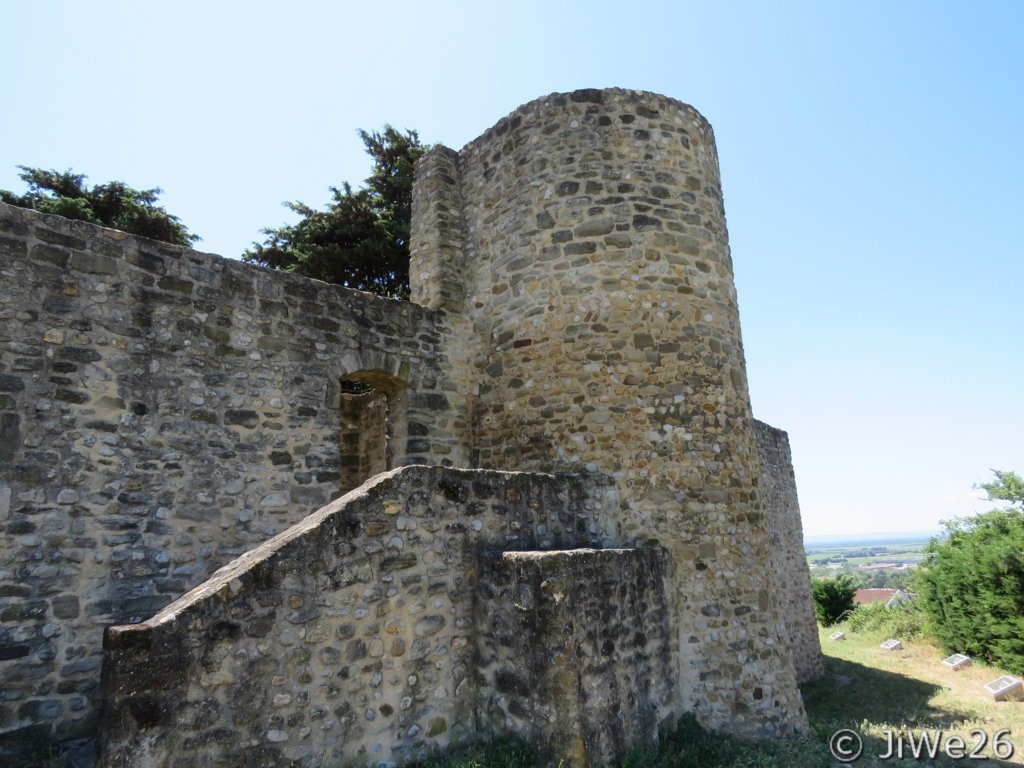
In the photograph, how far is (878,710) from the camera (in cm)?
980

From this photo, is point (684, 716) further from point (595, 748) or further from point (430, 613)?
point (430, 613)

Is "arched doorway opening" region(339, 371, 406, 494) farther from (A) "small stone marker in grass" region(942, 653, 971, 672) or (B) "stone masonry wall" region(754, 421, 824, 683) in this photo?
(A) "small stone marker in grass" region(942, 653, 971, 672)

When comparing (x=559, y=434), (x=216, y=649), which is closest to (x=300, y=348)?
(x=559, y=434)

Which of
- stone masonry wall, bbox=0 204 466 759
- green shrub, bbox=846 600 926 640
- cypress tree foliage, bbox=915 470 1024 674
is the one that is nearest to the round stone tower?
stone masonry wall, bbox=0 204 466 759

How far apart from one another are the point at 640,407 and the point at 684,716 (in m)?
2.88

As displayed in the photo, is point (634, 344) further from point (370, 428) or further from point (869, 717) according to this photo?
point (869, 717)

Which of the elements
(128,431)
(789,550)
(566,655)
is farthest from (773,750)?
(789,550)

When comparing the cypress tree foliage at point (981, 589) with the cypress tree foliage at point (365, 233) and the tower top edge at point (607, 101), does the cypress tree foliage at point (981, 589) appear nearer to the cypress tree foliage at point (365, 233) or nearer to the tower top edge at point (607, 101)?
the tower top edge at point (607, 101)

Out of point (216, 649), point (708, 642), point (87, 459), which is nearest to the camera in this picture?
point (216, 649)

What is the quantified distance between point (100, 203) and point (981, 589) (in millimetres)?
22484

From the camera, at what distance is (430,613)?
4660 millimetres

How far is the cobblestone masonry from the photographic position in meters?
4.73

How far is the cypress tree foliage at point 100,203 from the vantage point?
14898mm

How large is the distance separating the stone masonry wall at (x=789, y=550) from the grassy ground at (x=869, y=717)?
0.62 metres
